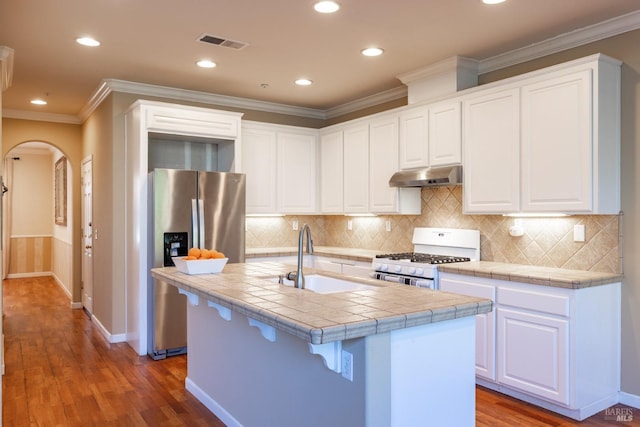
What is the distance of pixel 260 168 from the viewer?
533 centimetres

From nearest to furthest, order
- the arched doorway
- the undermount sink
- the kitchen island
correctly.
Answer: the kitchen island
the undermount sink
the arched doorway

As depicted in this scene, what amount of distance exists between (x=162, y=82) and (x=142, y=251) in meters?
1.70

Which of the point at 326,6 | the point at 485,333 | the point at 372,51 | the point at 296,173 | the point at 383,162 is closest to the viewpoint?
the point at 326,6

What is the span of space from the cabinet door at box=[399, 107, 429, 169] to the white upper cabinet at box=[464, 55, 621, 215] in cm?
53

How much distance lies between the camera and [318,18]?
3154mm

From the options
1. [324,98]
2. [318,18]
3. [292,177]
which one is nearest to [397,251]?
[292,177]

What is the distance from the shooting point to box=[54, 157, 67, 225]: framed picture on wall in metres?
8.18

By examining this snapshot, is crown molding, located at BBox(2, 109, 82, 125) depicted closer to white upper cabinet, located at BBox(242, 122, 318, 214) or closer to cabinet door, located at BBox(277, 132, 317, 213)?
white upper cabinet, located at BBox(242, 122, 318, 214)

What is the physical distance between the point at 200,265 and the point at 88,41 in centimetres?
201

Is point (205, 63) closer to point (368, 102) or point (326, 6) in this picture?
point (326, 6)

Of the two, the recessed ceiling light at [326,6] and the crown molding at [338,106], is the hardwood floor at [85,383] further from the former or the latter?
the recessed ceiling light at [326,6]

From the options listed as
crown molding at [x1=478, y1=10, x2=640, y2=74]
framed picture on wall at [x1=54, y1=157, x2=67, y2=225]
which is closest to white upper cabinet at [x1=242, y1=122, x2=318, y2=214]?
crown molding at [x1=478, y1=10, x2=640, y2=74]

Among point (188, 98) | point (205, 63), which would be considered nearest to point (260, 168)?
point (188, 98)

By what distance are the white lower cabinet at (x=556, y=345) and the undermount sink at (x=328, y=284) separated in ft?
4.16
